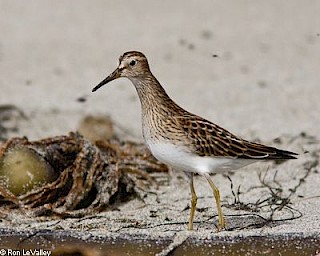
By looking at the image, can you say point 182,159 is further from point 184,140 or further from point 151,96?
point 151,96

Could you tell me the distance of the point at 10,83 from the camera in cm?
928

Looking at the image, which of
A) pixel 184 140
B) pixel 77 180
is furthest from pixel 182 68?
pixel 184 140

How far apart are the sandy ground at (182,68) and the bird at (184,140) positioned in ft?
1.31

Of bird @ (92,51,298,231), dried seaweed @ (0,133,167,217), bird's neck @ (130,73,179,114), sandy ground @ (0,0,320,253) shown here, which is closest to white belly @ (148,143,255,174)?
bird @ (92,51,298,231)

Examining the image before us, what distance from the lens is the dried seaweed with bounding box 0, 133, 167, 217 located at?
224 inches

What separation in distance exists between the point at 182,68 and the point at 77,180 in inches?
169

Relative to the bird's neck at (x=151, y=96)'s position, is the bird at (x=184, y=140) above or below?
below

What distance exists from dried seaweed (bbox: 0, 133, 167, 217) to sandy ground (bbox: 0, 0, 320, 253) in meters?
0.19

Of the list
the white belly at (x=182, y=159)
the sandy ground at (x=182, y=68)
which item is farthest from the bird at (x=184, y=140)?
the sandy ground at (x=182, y=68)

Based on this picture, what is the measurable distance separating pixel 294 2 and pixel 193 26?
1669mm

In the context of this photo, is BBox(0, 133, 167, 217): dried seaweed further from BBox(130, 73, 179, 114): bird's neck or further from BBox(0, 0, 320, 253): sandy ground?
BBox(130, 73, 179, 114): bird's neck

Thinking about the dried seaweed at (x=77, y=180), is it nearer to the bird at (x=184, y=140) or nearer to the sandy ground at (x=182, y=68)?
the sandy ground at (x=182, y=68)

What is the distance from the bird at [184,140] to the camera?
5.08 metres

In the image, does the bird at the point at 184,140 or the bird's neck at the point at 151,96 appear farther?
the bird's neck at the point at 151,96
